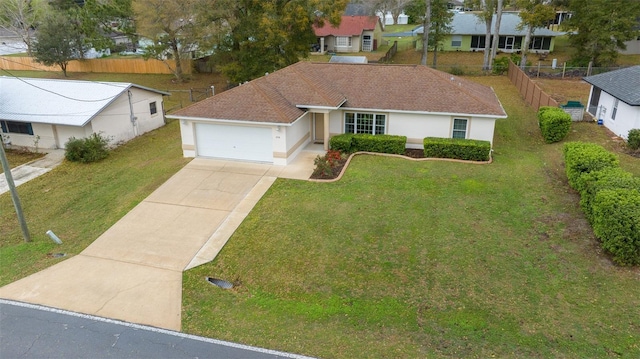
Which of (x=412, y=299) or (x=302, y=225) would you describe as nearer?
(x=412, y=299)

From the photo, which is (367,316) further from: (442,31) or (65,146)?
(442,31)

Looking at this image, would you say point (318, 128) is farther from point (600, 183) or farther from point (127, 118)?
point (600, 183)

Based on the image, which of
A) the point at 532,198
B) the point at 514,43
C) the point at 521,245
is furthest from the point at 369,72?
the point at 514,43

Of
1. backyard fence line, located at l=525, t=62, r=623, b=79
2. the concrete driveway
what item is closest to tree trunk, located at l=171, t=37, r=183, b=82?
the concrete driveway

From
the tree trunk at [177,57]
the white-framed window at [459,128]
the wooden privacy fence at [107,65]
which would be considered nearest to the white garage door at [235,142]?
the white-framed window at [459,128]

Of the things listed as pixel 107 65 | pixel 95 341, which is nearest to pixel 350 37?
pixel 107 65
